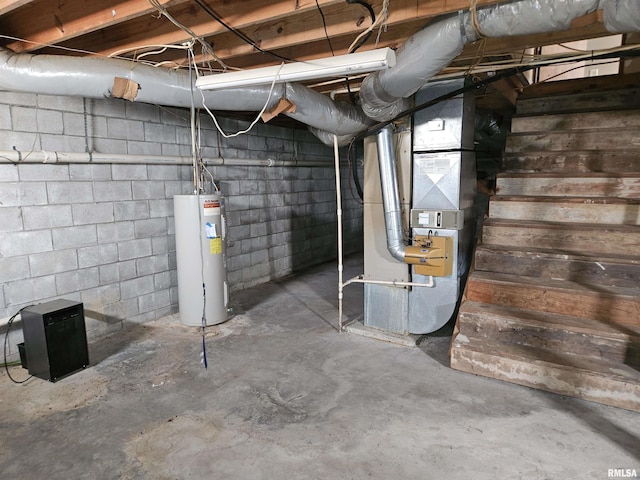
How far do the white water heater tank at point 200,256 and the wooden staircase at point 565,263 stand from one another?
193 cm

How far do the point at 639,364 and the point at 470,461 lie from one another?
45.0 inches

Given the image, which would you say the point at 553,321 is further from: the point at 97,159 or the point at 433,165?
the point at 97,159

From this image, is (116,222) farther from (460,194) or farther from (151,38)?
(460,194)

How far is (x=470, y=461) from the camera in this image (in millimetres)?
1841

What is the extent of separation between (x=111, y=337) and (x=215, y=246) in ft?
3.53

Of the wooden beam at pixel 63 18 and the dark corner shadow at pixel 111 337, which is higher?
the wooden beam at pixel 63 18

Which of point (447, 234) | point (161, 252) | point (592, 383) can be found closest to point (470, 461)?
point (592, 383)

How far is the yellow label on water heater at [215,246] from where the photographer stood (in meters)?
3.40

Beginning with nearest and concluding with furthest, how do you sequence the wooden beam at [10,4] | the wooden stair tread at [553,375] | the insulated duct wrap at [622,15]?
the insulated duct wrap at [622,15] < the wooden beam at [10,4] < the wooden stair tread at [553,375]

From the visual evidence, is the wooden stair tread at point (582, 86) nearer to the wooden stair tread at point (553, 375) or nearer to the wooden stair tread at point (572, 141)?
the wooden stair tread at point (572, 141)

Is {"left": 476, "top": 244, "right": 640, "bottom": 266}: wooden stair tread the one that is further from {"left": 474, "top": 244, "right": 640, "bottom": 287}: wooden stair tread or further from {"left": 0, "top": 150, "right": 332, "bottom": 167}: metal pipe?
{"left": 0, "top": 150, "right": 332, "bottom": 167}: metal pipe

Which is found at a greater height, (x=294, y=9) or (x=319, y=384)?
(x=294, y=9)

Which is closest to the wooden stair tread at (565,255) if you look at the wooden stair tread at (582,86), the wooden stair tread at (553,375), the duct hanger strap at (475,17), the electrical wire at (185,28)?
the wooden stair tread at (553,375)

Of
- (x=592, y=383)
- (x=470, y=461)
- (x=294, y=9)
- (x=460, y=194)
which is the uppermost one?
(x=294, y=9)
